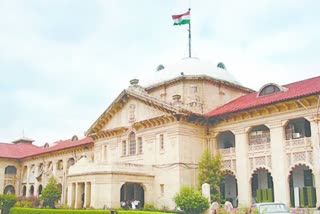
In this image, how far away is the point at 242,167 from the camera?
99.3 feet

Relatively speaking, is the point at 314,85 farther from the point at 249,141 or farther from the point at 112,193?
the point at 112,193

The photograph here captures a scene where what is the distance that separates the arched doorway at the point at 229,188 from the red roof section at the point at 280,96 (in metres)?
5.05

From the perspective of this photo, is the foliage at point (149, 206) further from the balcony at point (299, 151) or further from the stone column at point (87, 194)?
the balcony at point (299, 151)

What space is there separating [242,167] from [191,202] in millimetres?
5748

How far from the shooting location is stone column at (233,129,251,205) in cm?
2977

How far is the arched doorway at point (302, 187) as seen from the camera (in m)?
27.2

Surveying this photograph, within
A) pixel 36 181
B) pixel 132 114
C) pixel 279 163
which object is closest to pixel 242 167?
pixel 279 163

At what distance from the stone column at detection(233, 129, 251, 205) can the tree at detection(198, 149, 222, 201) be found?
1.46 metres

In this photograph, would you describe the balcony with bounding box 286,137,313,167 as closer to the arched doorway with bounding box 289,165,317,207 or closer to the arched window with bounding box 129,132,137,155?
the arched doorway with bounding box 289,165,317,207

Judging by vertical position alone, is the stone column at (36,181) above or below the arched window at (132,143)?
below

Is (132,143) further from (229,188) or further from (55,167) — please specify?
(55,167)

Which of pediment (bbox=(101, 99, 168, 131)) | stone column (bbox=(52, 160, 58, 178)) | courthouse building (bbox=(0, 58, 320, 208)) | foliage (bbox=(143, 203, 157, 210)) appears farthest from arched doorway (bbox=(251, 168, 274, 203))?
stone column (bbox=(52, 160, 58, 178))

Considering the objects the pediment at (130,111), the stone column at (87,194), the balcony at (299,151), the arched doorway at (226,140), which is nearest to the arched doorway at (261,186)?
the balcony at (299,151)

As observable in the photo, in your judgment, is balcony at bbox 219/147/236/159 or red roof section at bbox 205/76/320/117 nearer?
red roof section at bbox 205/76/320/117
